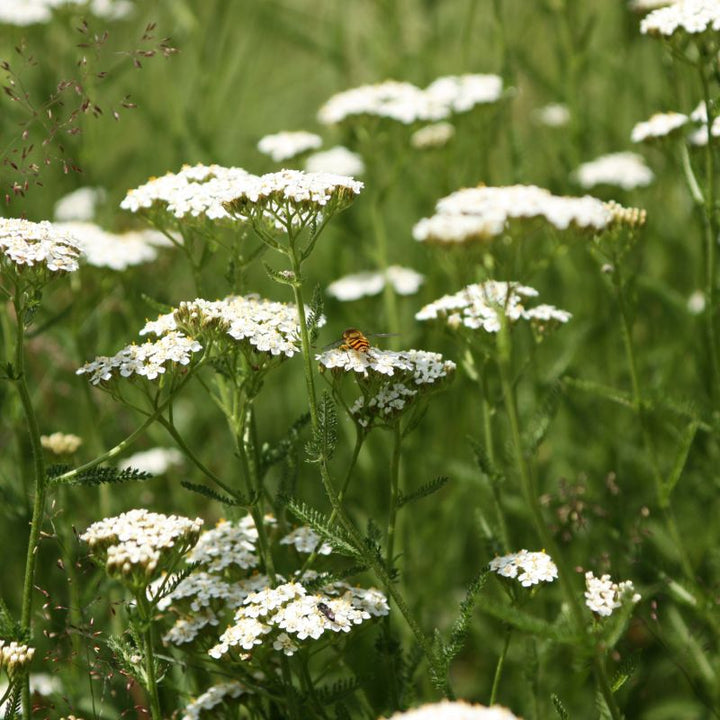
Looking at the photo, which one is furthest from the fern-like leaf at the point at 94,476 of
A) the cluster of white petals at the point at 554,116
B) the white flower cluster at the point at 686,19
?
the cluster of white petals at the point at 554,116

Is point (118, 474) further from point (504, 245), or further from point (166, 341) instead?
point (504, 245)

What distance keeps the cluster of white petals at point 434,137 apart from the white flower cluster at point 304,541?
8.68 ft

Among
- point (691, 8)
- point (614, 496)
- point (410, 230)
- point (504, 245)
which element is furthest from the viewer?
point (410, 230)

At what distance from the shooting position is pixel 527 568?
Result: 2740mm

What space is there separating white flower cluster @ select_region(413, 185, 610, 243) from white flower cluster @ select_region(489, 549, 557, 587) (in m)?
0.96

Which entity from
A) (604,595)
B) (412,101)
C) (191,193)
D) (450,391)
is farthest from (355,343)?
(412,101)

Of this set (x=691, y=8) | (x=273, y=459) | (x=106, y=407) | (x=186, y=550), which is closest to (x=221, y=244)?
(x=273, y=459)

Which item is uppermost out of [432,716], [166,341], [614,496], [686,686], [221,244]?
[221,244]

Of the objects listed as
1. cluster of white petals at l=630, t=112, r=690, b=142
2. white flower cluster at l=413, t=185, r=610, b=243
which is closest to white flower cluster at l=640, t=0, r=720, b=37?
cluster of white petals at l=630, t=112, r=690, b=142

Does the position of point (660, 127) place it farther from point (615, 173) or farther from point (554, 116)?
point (554, 116)

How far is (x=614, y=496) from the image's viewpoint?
3639 millimetres

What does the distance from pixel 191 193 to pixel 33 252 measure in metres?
0.62

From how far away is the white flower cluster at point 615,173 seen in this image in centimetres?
526

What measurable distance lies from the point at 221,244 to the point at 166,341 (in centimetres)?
46
